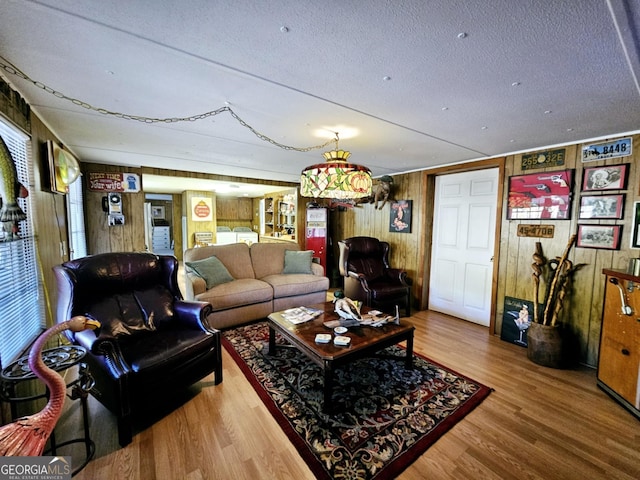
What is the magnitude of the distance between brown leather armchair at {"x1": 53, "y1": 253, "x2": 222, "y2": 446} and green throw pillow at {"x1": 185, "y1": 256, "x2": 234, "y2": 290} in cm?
→ 86

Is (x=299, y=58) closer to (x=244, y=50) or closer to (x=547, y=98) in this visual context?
(x=244, y=50)

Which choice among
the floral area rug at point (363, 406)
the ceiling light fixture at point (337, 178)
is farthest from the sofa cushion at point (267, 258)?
the ceiling light fixture at point (337, 178)

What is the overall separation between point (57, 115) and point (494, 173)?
4.75 metres

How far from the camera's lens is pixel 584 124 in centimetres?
222

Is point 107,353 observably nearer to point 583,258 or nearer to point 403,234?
point 403,234

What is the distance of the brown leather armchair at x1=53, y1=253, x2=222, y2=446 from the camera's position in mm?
1659

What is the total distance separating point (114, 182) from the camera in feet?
14.2

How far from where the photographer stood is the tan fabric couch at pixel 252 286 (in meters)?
3.24

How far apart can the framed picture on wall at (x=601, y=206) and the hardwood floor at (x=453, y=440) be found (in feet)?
5.14

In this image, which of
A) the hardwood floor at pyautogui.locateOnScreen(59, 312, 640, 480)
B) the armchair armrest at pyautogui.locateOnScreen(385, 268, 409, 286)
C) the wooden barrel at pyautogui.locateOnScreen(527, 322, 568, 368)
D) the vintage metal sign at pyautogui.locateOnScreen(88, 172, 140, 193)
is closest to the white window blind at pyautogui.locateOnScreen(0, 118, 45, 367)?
the hardwood floor at pyautogui.locateOnScreen(59, 312, 640, 480)

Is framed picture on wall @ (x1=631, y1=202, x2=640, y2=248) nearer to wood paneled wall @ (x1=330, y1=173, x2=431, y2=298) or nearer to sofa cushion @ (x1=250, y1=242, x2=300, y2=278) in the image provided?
wood paneled wall @ (x1=330, y1=173, x2=431, y2=298)

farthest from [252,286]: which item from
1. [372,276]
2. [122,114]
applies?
[122,114]

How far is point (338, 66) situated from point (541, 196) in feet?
9.35

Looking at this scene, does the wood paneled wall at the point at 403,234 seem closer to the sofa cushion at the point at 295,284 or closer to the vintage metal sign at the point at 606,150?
the sofa cushion at the point at 295,284
